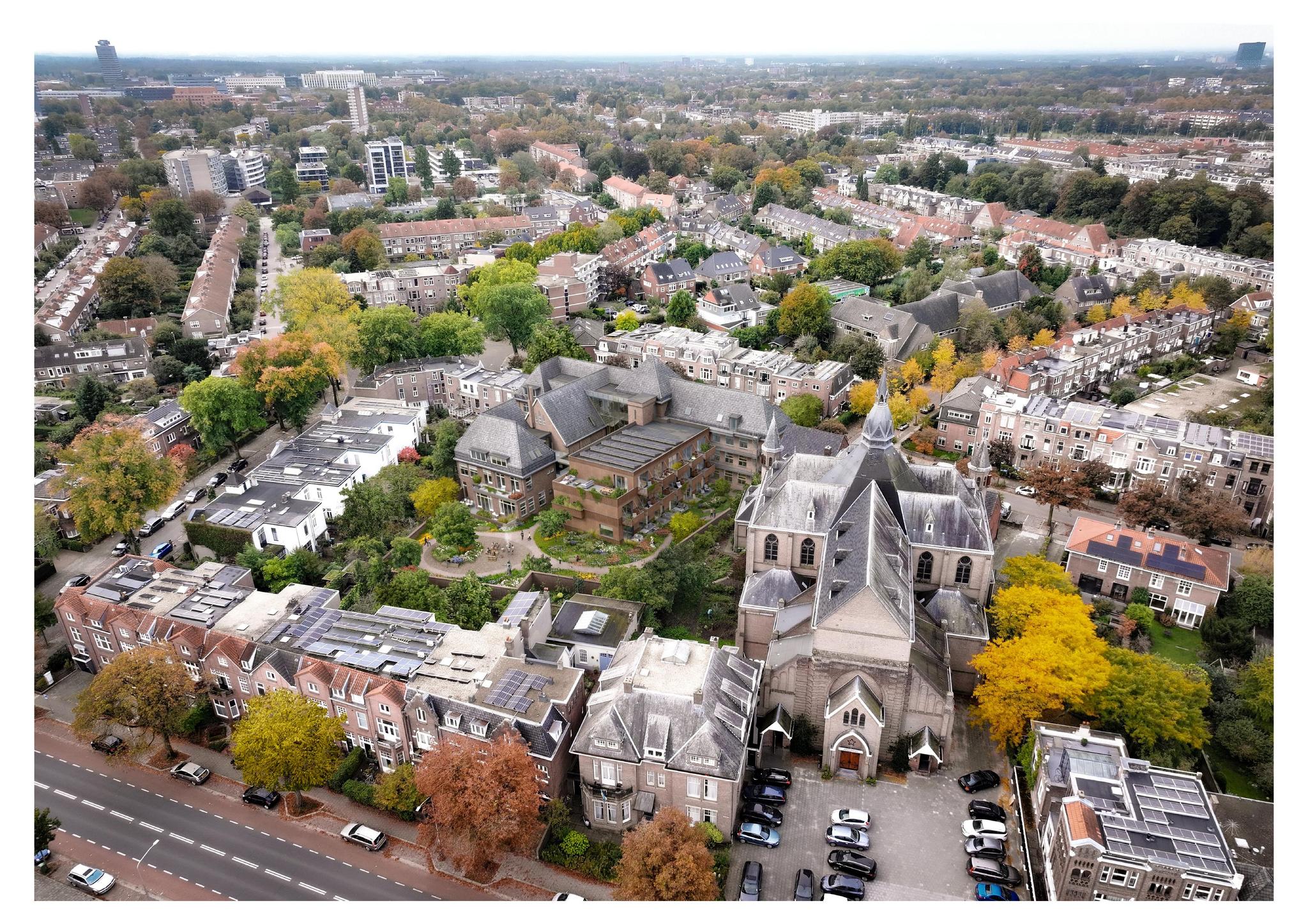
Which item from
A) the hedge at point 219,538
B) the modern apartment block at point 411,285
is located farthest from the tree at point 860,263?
the hedge at point 219,538

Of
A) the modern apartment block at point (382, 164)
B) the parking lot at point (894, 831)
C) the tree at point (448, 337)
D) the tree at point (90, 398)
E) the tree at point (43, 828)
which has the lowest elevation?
the parking lot at point (894, 831)

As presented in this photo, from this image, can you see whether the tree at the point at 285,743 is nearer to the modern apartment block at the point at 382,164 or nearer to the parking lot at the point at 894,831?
the parking lot at the point at 894,831

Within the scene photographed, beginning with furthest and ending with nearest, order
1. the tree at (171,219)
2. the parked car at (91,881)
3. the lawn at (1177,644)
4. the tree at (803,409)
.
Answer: the tree at (171,219), the tree at (803,409), the lawn at (1177,644), the parked car at (91,881)

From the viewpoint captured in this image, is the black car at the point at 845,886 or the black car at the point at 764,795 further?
the black car at the point at 764,795

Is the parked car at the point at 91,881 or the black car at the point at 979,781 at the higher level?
the parked car at the point at 91,881

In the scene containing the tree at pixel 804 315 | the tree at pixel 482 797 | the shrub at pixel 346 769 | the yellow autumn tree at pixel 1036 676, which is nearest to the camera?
the tree at pixel 482 797

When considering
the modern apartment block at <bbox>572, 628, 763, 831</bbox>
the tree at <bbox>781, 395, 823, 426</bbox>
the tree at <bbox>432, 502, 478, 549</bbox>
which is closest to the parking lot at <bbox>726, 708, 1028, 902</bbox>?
the modern apartment block at <bbox>572, 628, 763, 831</bbox>
